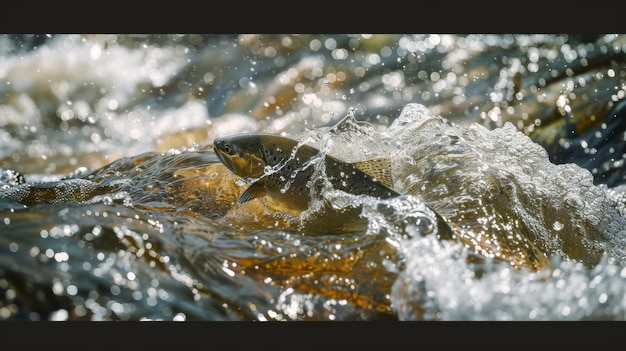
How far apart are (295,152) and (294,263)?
2.24 feet

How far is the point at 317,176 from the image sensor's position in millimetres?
2721

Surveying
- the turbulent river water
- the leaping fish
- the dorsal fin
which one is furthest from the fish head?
the dorsal fin

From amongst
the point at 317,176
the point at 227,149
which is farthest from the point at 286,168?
the point at 227,149

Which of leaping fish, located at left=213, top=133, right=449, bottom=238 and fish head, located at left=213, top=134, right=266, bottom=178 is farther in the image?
fish head, located at left=213, top=134, right=266, bottom=178

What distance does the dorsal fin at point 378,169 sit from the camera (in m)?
2.76

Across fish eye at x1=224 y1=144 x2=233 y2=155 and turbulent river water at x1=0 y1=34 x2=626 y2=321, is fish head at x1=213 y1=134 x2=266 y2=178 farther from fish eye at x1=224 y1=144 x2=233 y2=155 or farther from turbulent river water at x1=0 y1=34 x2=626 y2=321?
turbulent river water at x1=0 y1=34 x2=626 y2=321

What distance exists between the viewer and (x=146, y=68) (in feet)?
15.1

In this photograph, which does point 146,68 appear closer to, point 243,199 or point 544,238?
point 243,199

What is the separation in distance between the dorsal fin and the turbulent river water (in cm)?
17

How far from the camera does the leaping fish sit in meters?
2.69

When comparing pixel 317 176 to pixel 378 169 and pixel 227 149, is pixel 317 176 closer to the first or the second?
pixel 378 169

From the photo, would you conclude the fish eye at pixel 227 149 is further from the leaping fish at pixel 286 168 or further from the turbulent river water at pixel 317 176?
the turbulent river water at pixel 317 176

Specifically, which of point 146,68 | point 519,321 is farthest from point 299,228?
point 146,68

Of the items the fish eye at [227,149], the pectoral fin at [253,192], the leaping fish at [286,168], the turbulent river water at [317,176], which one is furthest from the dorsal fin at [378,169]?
the fish eye at [227,149]
